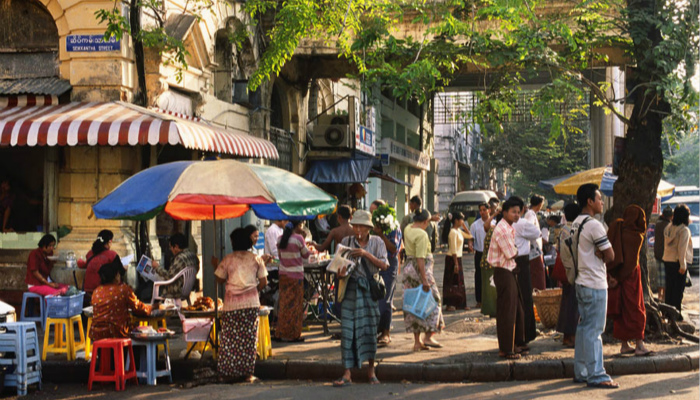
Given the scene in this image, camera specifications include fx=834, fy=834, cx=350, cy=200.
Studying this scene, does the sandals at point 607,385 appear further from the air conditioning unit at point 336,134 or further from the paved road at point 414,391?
the air conditioning unit at point 336,134

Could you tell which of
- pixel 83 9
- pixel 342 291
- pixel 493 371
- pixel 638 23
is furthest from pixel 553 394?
pixel 83 9

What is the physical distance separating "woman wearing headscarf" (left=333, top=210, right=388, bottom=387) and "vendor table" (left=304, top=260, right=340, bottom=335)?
9.62 ft

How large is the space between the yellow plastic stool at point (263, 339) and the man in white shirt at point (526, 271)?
295 centimetres

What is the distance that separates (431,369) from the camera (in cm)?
879

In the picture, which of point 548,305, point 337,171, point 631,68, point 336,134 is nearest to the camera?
point 548,305

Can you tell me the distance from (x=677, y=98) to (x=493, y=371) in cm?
447

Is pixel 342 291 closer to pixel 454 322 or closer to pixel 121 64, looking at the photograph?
pixel 454 322

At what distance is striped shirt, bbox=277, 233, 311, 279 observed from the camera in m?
10.8

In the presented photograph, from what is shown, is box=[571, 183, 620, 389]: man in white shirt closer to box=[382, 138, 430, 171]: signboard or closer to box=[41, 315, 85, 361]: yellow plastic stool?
box=[41, 315, 85, 361]: yellow plastic stool

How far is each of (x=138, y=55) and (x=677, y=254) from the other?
9.03 metres

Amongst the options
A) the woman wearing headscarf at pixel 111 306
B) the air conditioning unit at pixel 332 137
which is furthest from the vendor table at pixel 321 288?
the air conditioning unit at pixel 332 137

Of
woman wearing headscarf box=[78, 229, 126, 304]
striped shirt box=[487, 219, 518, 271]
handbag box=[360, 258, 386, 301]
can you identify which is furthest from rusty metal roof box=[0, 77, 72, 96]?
striped shirt box=[487, 219, 518, 271]

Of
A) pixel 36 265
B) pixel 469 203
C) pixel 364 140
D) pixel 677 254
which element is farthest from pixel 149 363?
pixel 469 203

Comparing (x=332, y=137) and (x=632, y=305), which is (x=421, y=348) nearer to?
(x=632, y=305)
